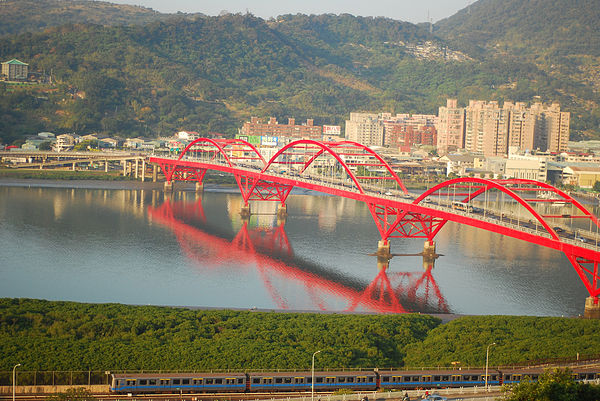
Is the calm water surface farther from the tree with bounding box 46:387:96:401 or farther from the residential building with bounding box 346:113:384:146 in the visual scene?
the residential building with bounding box 346:113:384:146

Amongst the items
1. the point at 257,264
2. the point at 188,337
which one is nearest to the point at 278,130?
the point at 257,264

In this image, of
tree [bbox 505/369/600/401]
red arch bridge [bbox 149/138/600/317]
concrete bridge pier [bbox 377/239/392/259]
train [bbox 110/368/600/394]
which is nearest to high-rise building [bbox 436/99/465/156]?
red arch bridge [bbox 149/138/600/317]

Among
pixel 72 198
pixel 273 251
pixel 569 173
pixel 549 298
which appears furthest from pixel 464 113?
pixel 549 298

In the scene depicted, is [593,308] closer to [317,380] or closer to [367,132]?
[317,380]

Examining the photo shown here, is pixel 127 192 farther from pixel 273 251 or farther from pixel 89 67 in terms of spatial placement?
pixel 89 67

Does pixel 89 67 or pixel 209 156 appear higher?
pixel 89 67

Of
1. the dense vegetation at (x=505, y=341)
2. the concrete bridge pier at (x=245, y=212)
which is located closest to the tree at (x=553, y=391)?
the dense vegetation at (x=505, y=341)
